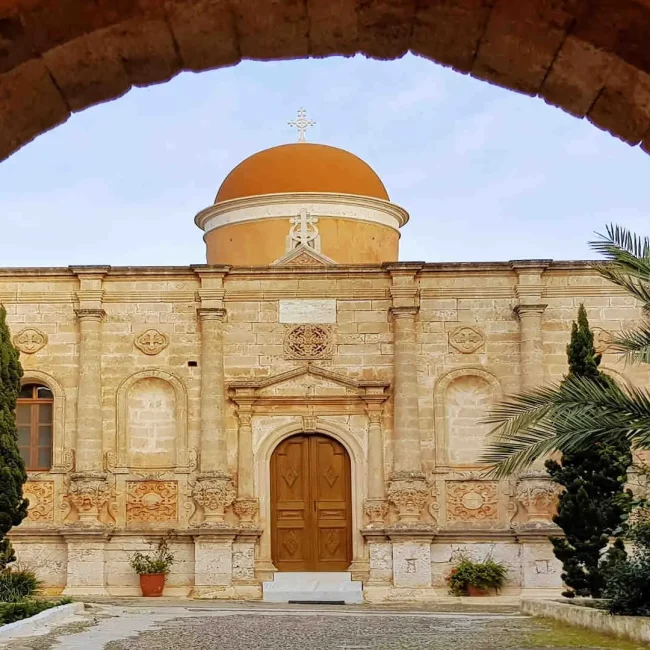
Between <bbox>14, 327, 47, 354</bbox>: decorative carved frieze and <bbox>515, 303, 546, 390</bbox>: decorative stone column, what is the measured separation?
8010 millimetres

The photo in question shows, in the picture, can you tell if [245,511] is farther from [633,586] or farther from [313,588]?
[633,586]

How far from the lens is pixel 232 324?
→ 21.3 meters

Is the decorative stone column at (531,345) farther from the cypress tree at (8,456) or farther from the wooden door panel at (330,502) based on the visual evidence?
the cypress tree at (8,456)

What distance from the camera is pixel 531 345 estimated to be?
20828 mm

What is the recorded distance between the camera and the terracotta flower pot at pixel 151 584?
19.8 metres

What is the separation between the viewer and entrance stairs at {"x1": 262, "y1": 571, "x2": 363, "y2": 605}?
772 inches

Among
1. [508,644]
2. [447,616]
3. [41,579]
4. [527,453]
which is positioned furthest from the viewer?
[41,579]

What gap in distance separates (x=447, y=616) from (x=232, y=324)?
23.6 ft

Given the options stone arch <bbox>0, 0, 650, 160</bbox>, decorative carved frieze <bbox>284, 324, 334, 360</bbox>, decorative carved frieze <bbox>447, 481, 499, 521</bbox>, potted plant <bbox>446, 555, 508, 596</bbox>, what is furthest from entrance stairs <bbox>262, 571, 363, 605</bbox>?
stone arch <bbox>0, 0, 650, 160</bbox>

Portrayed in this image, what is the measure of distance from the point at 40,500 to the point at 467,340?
Answer: 7555mm

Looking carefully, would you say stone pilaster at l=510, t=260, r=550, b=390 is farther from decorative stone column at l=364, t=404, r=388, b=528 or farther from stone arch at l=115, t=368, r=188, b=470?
stone arch at l=115, t=368, r=188, b=470

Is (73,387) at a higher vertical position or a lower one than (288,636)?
higher

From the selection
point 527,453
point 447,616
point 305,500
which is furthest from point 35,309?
point 527,453

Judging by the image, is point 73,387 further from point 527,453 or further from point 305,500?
point 527,453
